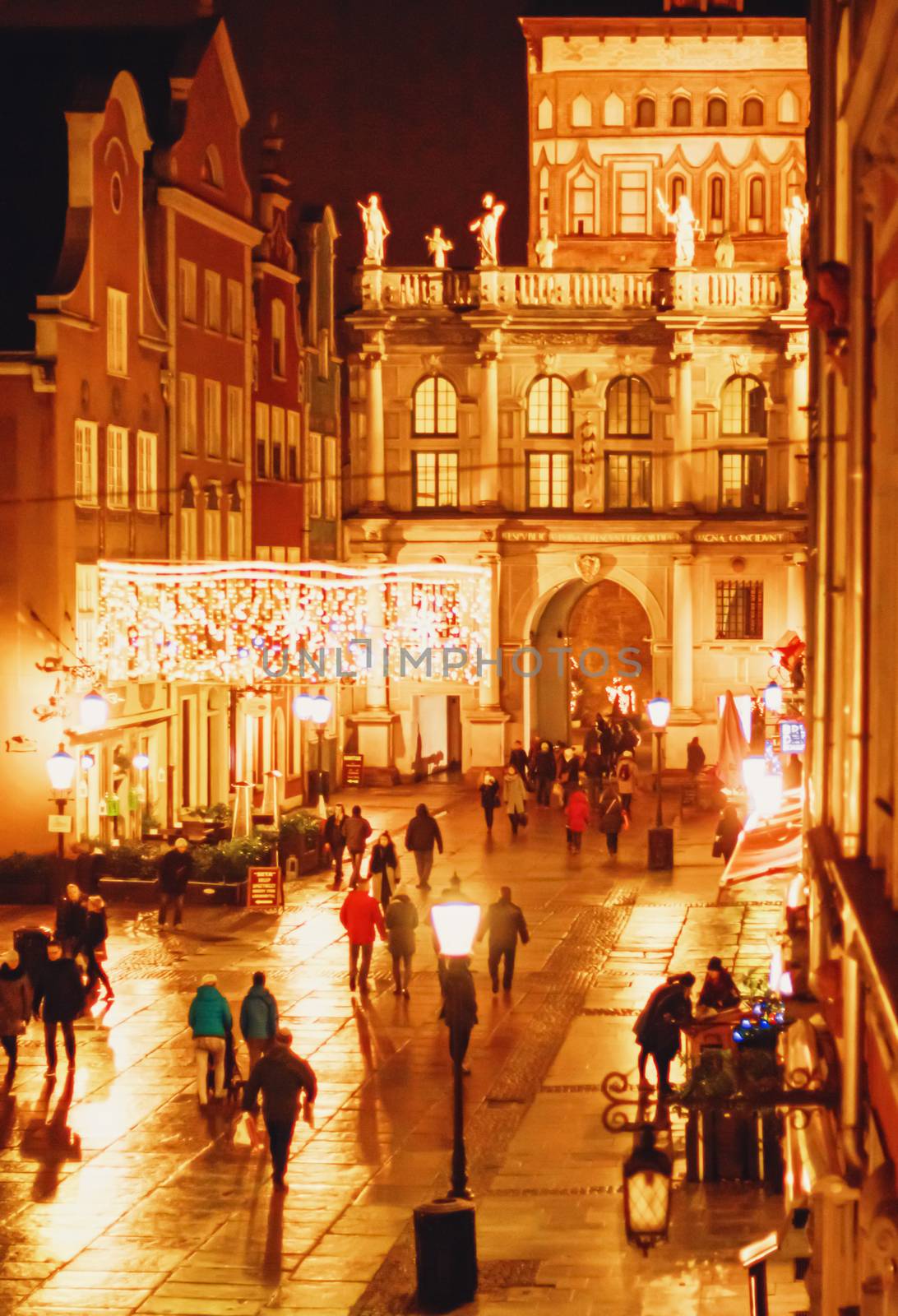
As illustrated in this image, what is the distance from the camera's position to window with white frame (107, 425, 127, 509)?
41.0m

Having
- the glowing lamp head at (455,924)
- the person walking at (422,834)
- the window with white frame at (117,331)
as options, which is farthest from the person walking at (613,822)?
the glowing lamp head at (455,924)

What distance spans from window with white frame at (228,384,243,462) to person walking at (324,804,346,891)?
11380mm

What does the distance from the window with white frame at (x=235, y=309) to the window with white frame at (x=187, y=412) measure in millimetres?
2774

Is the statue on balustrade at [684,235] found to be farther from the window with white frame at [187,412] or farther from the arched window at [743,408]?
the window with white frame at [187,412]

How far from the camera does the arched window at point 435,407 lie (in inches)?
2346

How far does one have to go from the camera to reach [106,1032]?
26234 mm

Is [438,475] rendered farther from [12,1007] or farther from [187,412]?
[12,1007]

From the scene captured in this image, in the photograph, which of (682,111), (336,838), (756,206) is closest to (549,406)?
(756,206)

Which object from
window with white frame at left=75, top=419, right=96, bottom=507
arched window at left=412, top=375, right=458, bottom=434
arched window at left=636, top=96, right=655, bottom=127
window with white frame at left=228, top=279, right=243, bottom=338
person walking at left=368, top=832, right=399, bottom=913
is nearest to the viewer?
person walking at left=368, top=832, right=399, bottom=913

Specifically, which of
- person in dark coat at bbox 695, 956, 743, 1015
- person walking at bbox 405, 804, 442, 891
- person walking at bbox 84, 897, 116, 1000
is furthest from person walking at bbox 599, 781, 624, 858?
person in dark coat at bbox 695, 956, 743, 1015

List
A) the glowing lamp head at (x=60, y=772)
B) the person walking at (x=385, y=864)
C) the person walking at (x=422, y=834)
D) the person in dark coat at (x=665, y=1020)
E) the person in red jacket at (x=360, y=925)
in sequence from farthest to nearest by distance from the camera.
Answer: the person walking at (x=422, y=834) → the person walking at (x=385, y=864) → the glowing lamp head at (x=60, y=772) → the person in red jacket at (x=360, y=925) → the person in dark coat at (x=665, y=1020)

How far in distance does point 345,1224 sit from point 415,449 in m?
42.0

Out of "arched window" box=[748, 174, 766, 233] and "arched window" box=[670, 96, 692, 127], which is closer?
"arched window" box=[670, 96, 692, 127]

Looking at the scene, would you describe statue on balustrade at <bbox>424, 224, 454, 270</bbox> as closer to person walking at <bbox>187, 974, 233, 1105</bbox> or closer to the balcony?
the balcony
